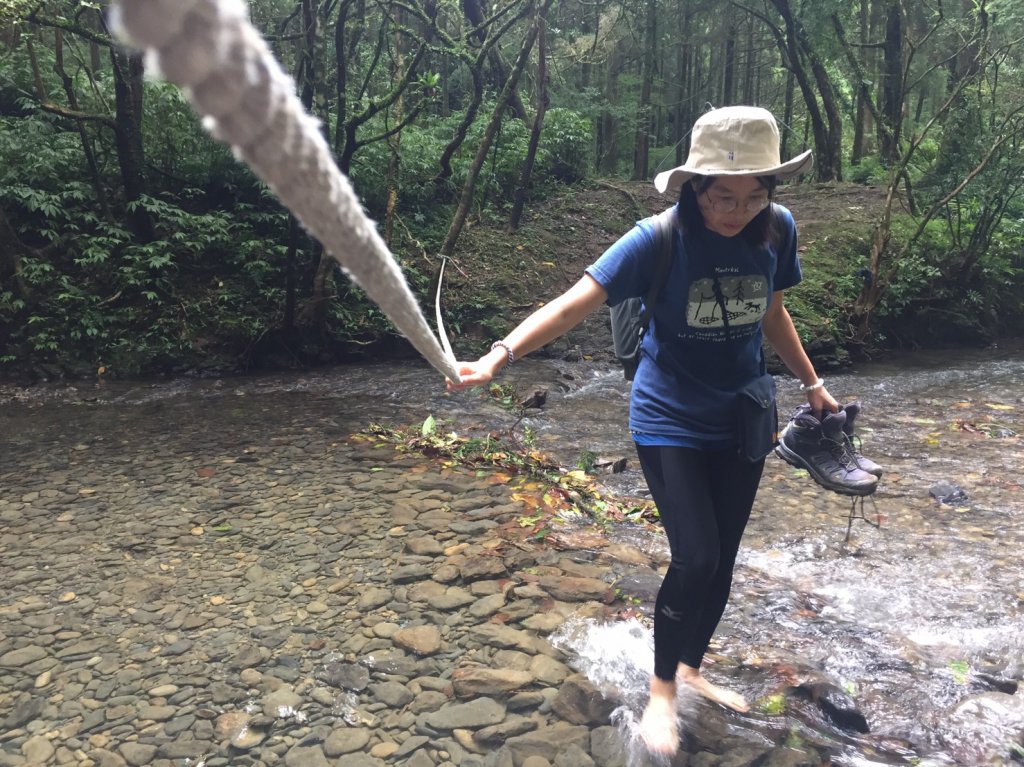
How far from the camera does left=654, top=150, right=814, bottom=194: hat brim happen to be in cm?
206

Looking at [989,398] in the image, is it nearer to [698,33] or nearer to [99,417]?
[99,417]

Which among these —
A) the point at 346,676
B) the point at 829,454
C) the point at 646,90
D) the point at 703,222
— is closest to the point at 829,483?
the point at 829,454

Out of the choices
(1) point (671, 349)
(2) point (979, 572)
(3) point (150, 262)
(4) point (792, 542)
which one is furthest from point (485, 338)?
(1) point (671, 349)

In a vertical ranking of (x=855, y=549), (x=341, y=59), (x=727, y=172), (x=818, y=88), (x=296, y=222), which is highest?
(x=818, y=88)

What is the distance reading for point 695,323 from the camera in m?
2.25

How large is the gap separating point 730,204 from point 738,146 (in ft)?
0.57

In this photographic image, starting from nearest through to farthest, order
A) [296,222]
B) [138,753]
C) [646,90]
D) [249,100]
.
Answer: [249,100], [138,753], [296,222], [646,90]

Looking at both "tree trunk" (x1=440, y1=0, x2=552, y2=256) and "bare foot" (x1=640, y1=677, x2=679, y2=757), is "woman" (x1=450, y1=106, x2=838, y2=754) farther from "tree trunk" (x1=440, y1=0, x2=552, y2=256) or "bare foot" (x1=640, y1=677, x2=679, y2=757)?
"tree trunk" (x1=440, y1=0, x2=552, y2=256)

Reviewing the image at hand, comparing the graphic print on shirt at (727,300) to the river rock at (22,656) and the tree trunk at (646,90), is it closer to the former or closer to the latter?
the river rock at (22,656)

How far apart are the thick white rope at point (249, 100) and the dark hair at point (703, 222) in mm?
1606

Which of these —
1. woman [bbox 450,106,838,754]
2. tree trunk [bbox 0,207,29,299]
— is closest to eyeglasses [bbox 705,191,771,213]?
woman [bbox 450,106,838,754]

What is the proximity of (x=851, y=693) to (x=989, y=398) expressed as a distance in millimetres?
6479

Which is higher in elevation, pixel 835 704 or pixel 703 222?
pixel 703 222

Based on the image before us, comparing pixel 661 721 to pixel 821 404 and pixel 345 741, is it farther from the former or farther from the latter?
pixel 821 404
